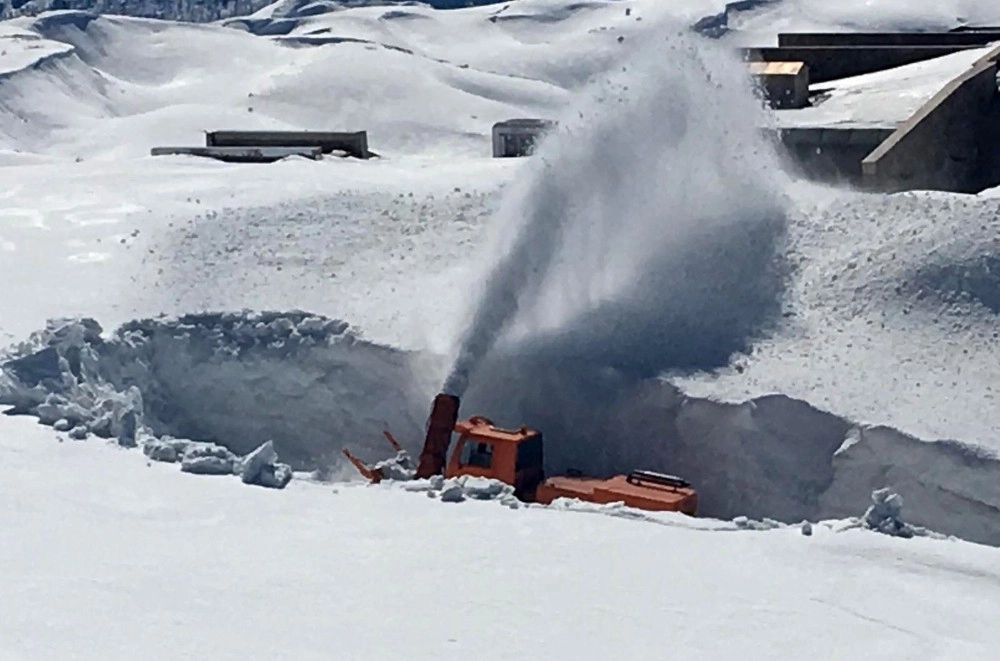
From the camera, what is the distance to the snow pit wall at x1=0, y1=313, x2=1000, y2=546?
34.7 feet

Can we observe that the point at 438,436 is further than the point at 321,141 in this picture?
No

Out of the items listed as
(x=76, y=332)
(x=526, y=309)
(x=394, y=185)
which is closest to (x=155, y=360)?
(x=76, y=332)

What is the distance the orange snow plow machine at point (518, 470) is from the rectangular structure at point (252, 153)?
10216 millimetres

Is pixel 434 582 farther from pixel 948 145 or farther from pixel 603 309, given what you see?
pixel 948 145

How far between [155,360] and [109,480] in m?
3.79

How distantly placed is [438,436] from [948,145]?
10845mm

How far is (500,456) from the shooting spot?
10773 mm

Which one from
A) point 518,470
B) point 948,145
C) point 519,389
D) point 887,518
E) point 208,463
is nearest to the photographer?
point 887,518

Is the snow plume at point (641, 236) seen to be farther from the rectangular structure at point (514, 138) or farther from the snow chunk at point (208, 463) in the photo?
the rectangular structure at point (514, 138)

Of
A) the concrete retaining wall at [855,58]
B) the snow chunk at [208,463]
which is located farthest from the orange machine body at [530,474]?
the concrete retaining wall at [855,58]

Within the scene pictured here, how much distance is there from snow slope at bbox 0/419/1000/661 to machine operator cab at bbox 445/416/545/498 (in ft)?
5.98

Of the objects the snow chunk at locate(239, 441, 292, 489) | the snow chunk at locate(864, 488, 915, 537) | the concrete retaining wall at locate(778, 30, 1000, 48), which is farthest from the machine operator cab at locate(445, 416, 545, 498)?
the concrete retaining wall at locate(778, 30, 1000, 48)

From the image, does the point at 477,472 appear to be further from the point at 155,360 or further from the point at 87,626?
the point at 87,626

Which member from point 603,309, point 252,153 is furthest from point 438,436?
point 252,153
